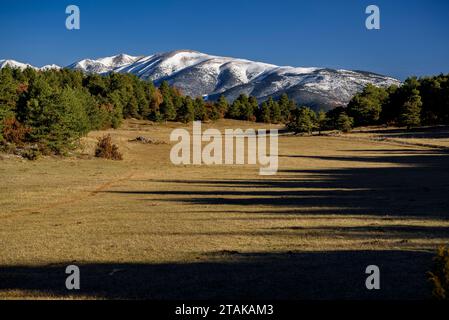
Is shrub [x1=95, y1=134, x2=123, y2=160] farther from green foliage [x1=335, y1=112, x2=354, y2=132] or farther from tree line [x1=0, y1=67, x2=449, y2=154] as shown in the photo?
green foliage [x1=335, y1=112, x2=354, y2=132]

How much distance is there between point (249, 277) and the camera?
1573 centimetres

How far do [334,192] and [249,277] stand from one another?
888 inches

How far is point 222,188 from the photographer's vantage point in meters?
40.8

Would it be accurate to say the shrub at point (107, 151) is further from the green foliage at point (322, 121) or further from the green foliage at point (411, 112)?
the green foliage at point (322, 121)

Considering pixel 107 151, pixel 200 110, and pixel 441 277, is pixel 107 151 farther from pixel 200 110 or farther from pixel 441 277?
pixel 200 110

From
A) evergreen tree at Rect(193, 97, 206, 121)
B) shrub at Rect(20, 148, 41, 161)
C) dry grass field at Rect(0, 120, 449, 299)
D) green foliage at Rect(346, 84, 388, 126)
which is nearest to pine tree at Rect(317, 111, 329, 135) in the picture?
green foliage at Rect(346, 84, 388, 126)

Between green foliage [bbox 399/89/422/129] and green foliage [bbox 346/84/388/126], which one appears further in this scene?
green foliage [bbox 346/84/388/126]

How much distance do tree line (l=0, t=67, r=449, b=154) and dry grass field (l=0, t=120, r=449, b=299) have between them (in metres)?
23.3

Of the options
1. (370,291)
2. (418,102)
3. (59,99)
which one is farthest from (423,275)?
(418,102)

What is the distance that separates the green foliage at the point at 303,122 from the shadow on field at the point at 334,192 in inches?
3318

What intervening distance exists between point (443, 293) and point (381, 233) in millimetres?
12711

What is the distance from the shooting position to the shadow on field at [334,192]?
29312 millimetres

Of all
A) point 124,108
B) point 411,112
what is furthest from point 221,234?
point 124,108

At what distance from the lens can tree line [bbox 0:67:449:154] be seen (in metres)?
72.8
